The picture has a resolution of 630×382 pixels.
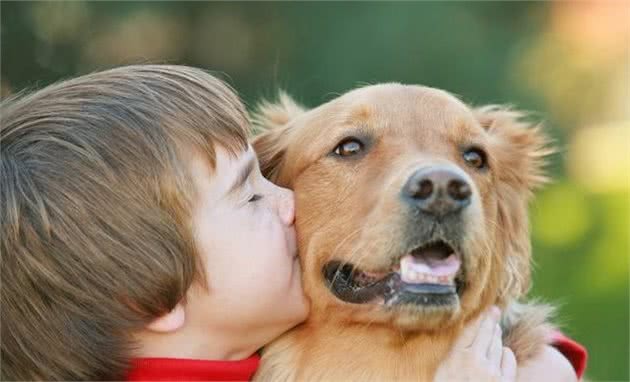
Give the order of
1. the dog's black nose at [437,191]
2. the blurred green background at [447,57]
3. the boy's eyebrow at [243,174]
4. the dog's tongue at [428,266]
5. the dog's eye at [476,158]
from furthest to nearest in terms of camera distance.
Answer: the blurred green background at [447,57] < the dog's eye at [476,158] < the boy's eyebrow at [243,174] < the dog's tongue at [428,266] < the dog's black nose at [437,191]

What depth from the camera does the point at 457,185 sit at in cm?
332

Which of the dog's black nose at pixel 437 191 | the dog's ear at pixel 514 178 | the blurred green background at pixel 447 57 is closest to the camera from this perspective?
the dog's black nose at pixel 437 191

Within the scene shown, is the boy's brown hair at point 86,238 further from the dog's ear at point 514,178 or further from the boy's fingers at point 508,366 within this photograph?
the dog's ear at point 514,178

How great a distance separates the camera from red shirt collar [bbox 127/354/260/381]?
346 cm

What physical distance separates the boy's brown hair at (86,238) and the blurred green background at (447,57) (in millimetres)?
5543

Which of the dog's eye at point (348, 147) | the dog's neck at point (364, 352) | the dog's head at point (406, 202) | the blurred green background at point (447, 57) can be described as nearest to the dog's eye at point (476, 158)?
the dog's head at point (406, 202)

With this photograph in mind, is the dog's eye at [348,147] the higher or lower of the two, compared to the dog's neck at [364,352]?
higher

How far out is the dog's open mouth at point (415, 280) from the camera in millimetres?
3389

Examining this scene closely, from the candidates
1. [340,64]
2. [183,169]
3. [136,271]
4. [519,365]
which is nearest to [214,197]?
[183,169]

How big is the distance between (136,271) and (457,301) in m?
1.12

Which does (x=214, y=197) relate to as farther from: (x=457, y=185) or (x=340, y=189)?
(x=457, y=185)

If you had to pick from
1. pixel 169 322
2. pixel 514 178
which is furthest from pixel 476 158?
pixel 169 322

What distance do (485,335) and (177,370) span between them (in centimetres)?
119

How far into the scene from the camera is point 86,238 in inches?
132
